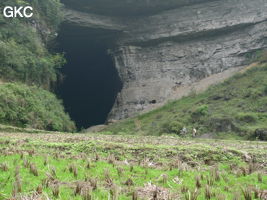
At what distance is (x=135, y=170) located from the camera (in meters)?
9.67

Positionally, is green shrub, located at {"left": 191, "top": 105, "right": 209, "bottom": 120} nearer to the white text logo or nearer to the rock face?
the rock face

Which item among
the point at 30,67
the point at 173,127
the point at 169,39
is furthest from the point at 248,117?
the point at 169,39

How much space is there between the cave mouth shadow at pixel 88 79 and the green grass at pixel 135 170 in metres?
46.6

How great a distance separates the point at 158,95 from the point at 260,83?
18.5m

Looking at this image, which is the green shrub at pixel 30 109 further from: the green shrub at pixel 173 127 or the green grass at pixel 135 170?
the green grass at pixel 135 170

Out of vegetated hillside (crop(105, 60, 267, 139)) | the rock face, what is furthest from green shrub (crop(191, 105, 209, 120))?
the rock face

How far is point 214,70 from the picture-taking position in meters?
55.5

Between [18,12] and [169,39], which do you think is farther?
[169,39]

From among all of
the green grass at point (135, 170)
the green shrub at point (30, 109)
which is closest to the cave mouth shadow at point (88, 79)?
the green shrub at point (30, 109)

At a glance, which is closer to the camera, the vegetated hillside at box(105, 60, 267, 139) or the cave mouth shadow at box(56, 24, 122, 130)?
the vegetated hillside at box(105, 60, 267, 139)

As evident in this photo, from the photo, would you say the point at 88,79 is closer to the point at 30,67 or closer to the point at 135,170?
the point at 30,67

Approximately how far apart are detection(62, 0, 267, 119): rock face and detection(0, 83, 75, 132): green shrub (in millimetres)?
17262

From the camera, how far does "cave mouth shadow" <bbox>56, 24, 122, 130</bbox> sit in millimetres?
60950

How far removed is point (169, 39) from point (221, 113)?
28.6m
